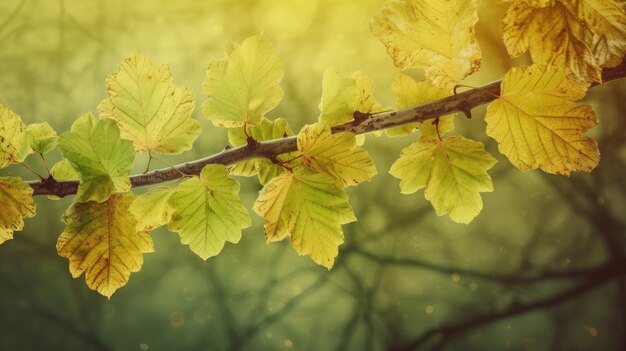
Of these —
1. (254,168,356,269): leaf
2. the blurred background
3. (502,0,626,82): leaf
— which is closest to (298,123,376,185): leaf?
(254,168,356,269): leaf

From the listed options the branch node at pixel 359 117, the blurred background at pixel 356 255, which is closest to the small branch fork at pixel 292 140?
the branch node at pixel 359 117

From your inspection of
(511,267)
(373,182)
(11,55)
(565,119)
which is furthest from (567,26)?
(11,55)

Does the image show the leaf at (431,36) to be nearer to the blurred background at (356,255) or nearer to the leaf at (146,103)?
the leaf at (146,103)

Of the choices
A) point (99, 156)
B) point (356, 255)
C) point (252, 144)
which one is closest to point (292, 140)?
point (252, 144)

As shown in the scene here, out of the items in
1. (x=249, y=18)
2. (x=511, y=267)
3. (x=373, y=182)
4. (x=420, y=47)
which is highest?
(x=420, y=47)

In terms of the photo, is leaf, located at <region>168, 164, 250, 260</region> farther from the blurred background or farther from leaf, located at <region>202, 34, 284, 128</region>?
the blurred background

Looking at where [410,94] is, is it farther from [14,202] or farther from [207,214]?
[14,202]

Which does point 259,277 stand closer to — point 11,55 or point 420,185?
point 11,55
